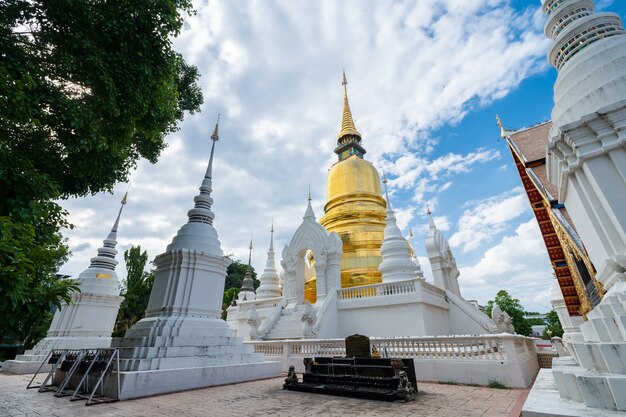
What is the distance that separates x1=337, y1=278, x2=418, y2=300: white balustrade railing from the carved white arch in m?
0.72

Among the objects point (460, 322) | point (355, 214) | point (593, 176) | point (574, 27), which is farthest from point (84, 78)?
point (355, 214)

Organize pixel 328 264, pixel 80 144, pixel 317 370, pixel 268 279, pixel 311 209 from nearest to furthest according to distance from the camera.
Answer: pixel 80 144 → pixel 317 370 → pixel 328 264 → pixel 311 209 → pixel 268 279

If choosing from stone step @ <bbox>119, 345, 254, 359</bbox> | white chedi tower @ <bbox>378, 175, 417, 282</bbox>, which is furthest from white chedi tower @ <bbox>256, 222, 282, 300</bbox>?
stone step @ <bbox>119, 345, 254, 359</bbox>

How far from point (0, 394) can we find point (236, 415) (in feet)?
17.7

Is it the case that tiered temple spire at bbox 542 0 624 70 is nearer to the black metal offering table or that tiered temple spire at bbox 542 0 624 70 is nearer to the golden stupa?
the black metal offering table

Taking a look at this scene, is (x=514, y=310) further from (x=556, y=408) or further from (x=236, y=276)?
(x=556, y=408)

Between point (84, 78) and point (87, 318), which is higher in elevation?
point (84, 78)

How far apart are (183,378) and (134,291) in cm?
2104

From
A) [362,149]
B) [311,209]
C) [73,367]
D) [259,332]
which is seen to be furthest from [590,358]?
[362,149]

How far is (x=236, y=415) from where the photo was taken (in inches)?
166

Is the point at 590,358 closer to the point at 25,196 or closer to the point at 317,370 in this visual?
the point at 317,370

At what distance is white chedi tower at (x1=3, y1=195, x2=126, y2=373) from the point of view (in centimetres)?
1121

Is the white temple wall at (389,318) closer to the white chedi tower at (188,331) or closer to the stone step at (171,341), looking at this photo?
the white chedi tower at (188,331)

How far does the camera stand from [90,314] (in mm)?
12336
